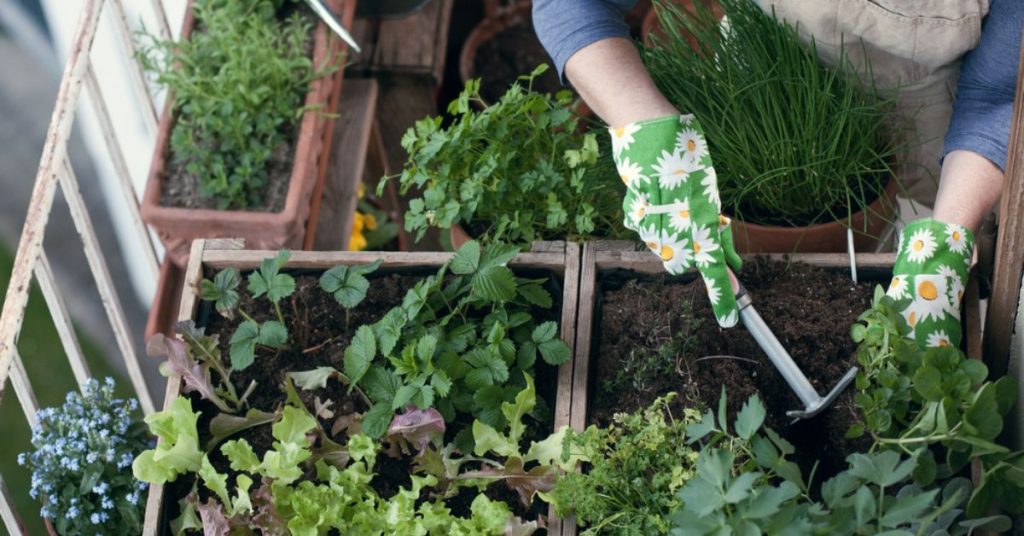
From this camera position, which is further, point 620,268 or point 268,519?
point 620,268

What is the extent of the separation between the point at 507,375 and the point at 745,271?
1.19 ft

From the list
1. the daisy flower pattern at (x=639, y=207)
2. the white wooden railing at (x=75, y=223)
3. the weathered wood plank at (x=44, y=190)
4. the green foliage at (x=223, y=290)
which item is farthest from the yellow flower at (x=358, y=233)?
the daisy flower pattern at (x=639, y=207)

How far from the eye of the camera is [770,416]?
4.46ft

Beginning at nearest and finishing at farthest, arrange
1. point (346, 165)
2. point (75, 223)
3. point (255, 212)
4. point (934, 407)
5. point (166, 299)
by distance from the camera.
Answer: point (934, 407) < point (75, 223) < point (255, 212) < point (166, 299) < point (346, 165)

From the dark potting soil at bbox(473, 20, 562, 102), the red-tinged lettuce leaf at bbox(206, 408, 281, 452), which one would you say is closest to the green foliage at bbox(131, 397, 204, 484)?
the red-tinged lettuce leaf at bbox(206, 408, 281, 452)

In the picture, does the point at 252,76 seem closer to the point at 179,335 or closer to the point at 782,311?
the point at 179,335

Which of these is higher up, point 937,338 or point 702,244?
point 702,244

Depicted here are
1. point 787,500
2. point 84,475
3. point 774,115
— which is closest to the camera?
point 787,500

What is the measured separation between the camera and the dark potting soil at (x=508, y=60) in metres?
2.62

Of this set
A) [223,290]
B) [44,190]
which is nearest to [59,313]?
[44,190]

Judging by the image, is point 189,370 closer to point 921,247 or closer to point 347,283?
point 347,283

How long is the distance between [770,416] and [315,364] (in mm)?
606

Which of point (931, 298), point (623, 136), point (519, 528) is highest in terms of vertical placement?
point (623, 136)

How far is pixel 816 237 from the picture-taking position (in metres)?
1.59
